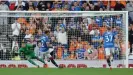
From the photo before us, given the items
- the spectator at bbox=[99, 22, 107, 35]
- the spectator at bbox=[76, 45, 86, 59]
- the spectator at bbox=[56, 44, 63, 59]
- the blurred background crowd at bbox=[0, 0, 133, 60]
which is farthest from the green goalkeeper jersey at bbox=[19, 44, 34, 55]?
the spectator at bbox=[99, 22, 107, 35]

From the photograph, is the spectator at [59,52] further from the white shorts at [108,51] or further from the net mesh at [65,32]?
the white shorts at [108,51]

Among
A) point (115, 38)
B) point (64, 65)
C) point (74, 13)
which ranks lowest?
point (64, 65)

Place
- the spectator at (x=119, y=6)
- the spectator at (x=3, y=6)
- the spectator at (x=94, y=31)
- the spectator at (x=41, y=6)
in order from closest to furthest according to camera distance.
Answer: the spectator at (x=94, y=31) < the spectator at (x=3, y=6) < the spectator at (x=41, y=6) < the spectator at (x=119, y=6)

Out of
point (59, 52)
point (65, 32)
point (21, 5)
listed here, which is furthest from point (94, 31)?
point (21, 5)

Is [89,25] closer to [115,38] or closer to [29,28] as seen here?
[115,38]

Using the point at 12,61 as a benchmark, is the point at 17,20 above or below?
above

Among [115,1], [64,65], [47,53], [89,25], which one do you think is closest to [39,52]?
[47,53]

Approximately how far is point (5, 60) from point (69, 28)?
74.8 inches

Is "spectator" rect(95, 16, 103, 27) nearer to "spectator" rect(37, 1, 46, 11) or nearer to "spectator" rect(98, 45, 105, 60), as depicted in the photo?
"spectator" rect(98, 45, 105, 60)

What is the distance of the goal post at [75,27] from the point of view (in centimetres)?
981

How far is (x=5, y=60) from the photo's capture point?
32.2 ft

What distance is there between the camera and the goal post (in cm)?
981

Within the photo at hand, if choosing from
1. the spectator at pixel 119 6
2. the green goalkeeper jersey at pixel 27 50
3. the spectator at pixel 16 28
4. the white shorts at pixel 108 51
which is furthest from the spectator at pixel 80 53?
the spectator at pixel 119 6

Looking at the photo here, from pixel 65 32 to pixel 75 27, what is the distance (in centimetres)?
45
